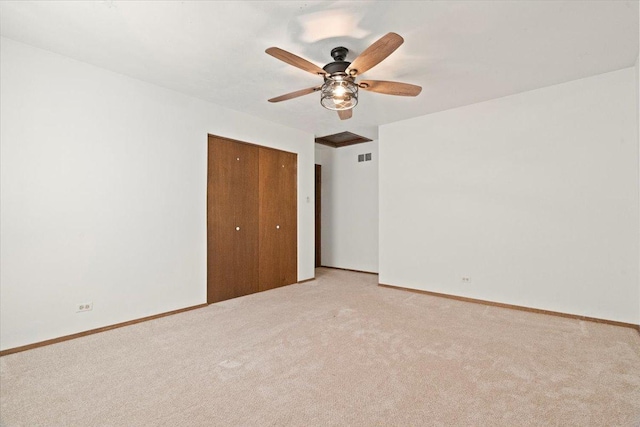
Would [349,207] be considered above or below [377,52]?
below

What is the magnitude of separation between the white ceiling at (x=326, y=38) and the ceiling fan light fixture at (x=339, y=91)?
28 centimetres

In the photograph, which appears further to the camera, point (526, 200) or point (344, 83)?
point (526, 200)

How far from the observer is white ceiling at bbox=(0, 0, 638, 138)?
7.08 feet

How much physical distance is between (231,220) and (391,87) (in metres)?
2.78

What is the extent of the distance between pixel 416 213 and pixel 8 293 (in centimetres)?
470

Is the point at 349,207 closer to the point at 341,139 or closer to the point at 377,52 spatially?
the point at 341,139

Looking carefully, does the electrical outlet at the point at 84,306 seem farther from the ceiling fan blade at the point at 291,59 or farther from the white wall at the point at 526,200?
the white wall at the point at 526,200

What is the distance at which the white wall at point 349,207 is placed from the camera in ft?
20.0

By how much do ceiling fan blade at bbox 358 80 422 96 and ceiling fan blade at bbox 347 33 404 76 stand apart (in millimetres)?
208

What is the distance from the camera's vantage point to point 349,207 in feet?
21.1

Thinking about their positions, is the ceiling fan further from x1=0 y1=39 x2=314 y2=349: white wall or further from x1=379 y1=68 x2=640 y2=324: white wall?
x1=379 y1=68 x2=640 y2=324: white wall

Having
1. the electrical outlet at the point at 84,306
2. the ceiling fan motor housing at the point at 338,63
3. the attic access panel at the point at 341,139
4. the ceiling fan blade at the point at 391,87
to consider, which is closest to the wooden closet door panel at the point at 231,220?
the electrical outlet at the point at 84,306

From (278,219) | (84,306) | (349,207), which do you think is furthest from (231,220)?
(349,207)

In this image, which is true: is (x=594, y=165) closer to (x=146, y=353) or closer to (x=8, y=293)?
(x=146, y=353)
